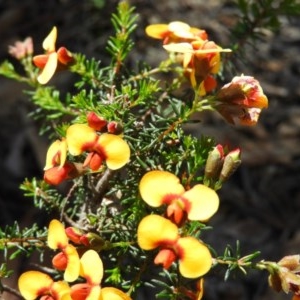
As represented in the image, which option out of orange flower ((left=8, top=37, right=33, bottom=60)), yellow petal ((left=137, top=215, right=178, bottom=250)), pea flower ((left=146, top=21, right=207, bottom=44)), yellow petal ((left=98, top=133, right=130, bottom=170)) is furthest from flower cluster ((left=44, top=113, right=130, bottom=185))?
orange flower ((left=8, top=37, right=33, bottom=60))

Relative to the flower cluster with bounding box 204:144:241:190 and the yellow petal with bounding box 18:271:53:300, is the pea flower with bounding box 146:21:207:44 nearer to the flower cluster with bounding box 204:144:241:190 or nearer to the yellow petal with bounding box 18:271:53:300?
the flower cluster with bounding box 204:144:241:190

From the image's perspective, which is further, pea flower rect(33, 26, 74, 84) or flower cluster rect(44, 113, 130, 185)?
pea flower rect(33, 26, 74, 84)

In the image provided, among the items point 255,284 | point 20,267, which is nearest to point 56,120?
point 20,267

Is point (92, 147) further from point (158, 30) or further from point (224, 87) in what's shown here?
point (158, 30)

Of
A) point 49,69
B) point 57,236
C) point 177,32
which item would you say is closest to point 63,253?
point 57,236

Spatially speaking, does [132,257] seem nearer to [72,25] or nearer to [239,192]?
[239,192]

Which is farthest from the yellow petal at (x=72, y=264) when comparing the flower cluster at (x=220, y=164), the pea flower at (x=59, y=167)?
the flower cluster at (x=220, y=164)
